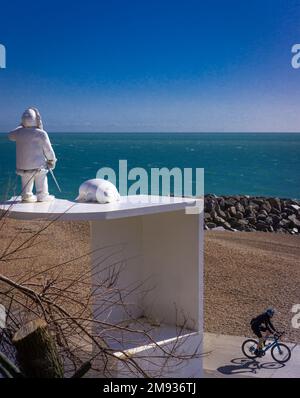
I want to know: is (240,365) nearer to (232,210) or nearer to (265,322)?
(265,322)

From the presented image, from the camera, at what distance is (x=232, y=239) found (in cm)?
1866

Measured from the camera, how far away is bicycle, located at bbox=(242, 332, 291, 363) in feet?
28.0

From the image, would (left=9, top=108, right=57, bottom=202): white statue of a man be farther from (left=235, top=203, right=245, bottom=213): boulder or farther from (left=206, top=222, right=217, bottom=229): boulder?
(left=235, top=203, right=245, bottom=213): boulder

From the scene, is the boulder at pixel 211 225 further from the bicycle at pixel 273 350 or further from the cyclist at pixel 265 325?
the cyclist at pixel 265 325

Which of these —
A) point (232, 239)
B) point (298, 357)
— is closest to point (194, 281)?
point (298, 357)

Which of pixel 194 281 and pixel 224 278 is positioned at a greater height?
pixel 194 281

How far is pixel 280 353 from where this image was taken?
8.63 metres

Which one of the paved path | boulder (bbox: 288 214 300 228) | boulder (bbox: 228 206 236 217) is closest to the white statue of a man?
the paved path

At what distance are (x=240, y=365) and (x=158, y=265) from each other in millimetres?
1931

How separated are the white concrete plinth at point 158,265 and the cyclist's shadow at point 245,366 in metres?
0.86

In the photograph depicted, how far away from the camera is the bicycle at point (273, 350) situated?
8.53 meters

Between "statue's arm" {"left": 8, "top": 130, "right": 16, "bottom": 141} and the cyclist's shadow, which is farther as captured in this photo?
the cyclist's shadow

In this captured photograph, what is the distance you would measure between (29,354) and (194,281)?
4.45 m
